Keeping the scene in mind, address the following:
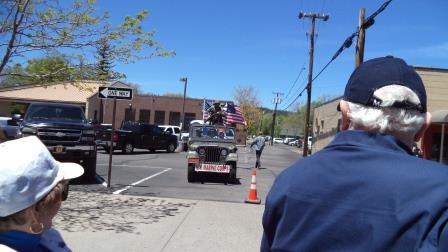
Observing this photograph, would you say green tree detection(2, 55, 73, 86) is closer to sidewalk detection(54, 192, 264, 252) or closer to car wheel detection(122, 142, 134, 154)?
sidewalk detection(54, 192, 264, 252)

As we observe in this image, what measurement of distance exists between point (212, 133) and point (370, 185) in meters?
15.8

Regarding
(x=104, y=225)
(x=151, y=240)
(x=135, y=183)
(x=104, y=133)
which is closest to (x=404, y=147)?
(x=151, y=240)

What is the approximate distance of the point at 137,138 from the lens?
2998 centimetres

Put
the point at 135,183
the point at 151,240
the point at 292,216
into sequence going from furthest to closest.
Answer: the point at 135,183 < the point at 151,240 < the point at 292,216

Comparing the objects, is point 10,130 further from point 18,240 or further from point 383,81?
point 383,81

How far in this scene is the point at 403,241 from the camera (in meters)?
1.57

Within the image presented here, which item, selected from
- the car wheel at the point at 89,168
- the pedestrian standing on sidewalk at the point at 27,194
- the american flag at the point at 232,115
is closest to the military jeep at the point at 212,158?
the car wheel at the point at 89,168

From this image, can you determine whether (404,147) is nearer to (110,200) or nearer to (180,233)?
(180,233)

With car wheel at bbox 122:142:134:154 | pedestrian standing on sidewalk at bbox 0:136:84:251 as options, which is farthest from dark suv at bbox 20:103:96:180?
car wheel at bbox 122:142:134:154

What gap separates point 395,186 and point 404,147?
257 millimetres

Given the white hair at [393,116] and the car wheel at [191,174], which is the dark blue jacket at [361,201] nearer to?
the white hair at [393,116]

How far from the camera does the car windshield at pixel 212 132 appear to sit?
1720 cm

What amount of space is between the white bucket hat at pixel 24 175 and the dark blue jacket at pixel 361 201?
39.2 inches

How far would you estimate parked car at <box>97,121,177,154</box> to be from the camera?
2813 centimetres
